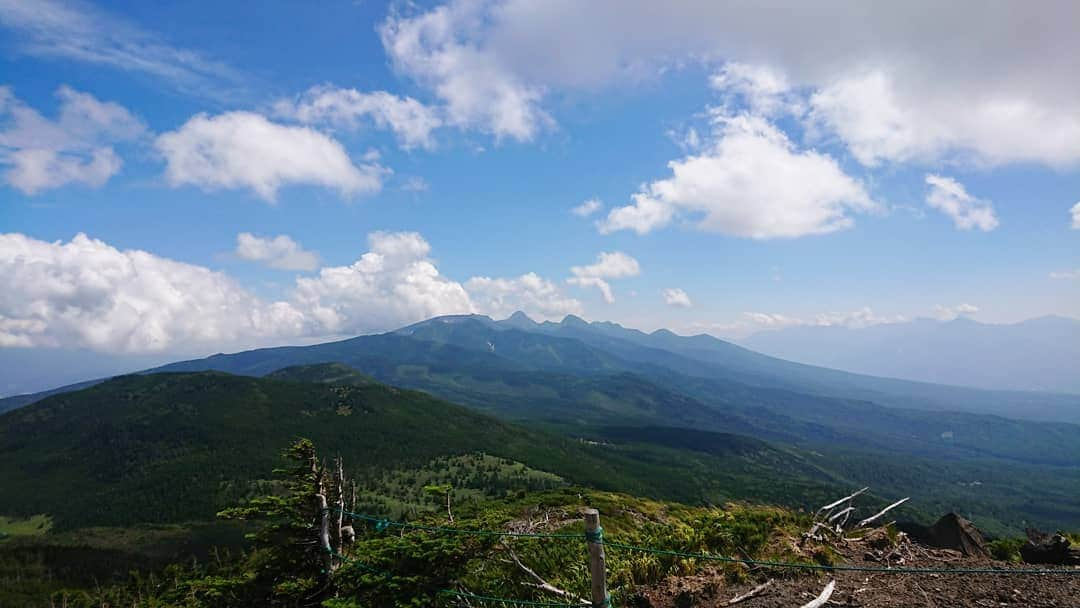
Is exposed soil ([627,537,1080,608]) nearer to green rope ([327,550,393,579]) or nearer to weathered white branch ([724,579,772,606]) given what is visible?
weathered white branch ([724,579,772,606])

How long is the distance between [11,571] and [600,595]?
172052mm

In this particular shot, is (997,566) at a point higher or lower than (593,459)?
Answer: higher

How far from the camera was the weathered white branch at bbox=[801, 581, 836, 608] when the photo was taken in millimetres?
7639

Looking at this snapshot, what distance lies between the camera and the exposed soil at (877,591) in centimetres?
789

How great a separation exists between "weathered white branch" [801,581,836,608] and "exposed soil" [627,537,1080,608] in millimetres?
116

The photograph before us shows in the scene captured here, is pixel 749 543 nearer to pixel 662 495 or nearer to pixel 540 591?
pixel 540 591

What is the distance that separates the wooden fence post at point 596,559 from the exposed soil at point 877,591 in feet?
8.90

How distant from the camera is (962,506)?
192000mm

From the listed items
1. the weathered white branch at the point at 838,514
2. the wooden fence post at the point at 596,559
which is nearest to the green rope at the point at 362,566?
the wooden fence post at the point at 596,559

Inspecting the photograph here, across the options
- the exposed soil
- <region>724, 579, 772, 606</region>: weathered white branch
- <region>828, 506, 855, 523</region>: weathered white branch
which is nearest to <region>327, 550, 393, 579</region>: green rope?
the exposed soil

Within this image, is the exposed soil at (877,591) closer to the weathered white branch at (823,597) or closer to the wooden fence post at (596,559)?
the weathered white branch at (823,597)

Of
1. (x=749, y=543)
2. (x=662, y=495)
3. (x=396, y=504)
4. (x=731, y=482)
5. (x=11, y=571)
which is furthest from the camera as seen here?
(x=731, y=482)

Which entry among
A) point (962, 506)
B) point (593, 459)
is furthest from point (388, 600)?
point (962, 506)

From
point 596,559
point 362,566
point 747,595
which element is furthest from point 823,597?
Result: point 362,566
